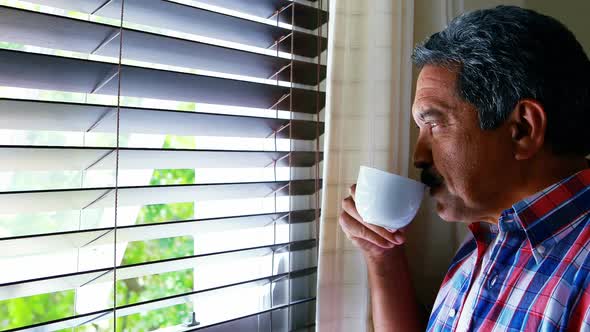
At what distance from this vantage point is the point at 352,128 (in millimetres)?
1026

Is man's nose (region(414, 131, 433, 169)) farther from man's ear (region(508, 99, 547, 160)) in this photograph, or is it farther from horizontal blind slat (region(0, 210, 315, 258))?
horizontal blind slat (region(0, 210, 315, 258))

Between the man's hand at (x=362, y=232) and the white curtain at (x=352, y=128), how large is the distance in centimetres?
3

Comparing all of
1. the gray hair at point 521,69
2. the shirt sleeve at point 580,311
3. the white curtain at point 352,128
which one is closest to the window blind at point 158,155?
the white curtain at point 352,128

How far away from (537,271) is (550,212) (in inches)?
4.7

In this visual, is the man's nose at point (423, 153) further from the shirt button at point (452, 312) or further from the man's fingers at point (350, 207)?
the shirt button at point (452, 312)

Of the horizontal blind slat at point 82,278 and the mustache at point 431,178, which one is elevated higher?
the mustache at point 431,178

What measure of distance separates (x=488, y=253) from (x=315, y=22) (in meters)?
0.66

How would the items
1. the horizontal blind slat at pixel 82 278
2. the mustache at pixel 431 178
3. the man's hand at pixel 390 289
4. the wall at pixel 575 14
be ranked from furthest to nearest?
the wall at pixel 575 14, the man's hand at pixel 390 289, the mustache at pixel 431 178, the horizontal blind slat at pixel 82 278

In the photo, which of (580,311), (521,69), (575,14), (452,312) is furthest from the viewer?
(575,14)

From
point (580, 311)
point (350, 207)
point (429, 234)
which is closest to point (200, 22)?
point (350, 207)

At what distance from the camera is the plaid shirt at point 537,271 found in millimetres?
815

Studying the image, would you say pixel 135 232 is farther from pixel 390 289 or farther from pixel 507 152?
pixel 507 152

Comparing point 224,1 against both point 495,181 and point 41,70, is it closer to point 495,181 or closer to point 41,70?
point 41,70

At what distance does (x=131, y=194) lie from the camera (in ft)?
3.02
